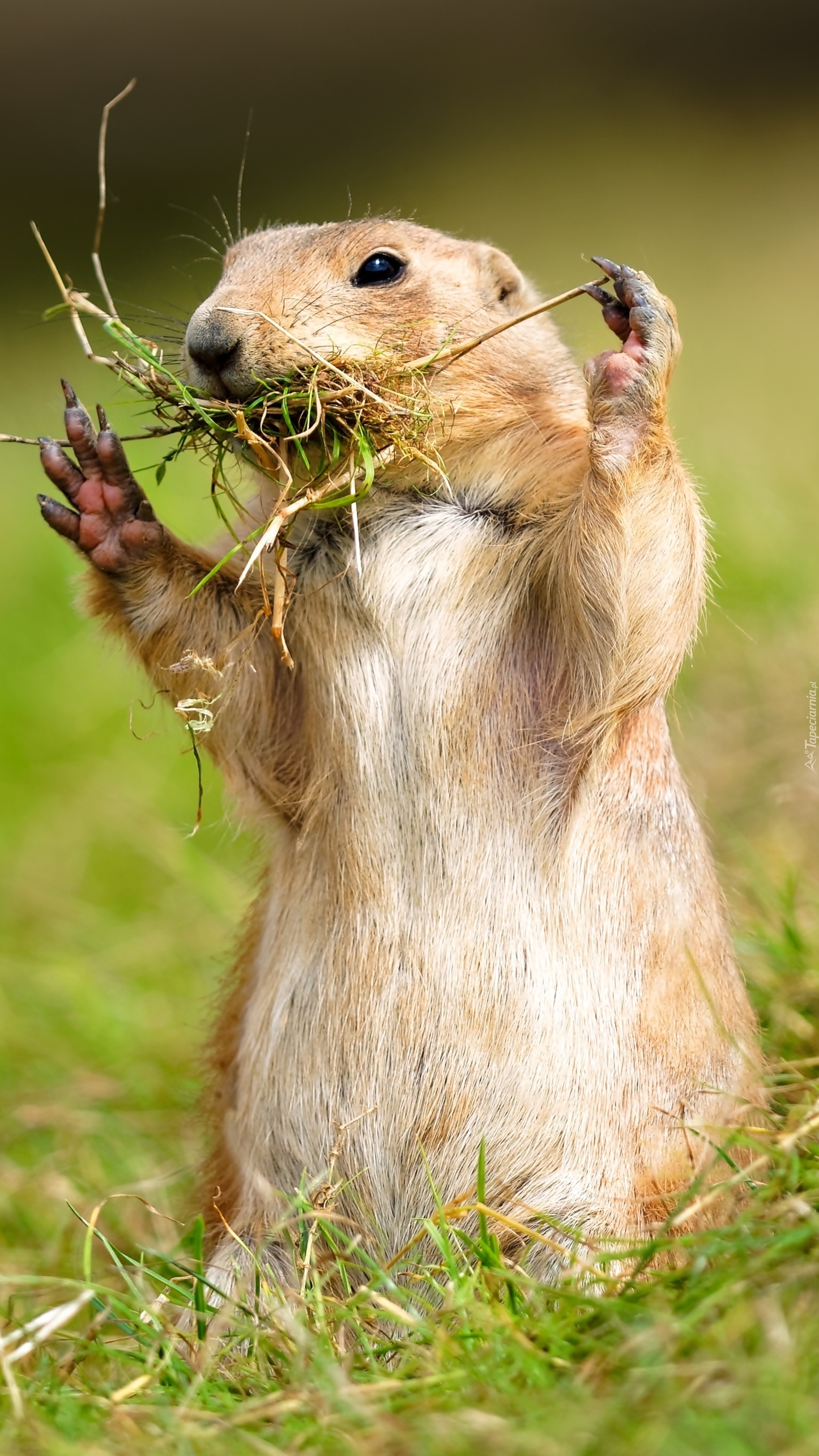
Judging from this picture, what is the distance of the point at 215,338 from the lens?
3.66 meters

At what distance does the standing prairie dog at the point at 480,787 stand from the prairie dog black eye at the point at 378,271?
0.01m

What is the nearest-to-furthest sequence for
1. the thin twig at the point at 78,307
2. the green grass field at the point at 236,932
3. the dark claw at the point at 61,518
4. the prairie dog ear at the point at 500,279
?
the green grass field at the point at 236,932
the thin twig at the point at 78,307
the dark claw at the point at 61,518
the prairie dog ear at the point at 500,279

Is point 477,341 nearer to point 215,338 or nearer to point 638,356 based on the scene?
point 638,356

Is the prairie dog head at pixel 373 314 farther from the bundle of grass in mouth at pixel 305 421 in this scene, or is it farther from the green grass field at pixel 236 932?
the green grass field at pixel 236 932

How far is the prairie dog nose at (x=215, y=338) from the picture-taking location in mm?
3656

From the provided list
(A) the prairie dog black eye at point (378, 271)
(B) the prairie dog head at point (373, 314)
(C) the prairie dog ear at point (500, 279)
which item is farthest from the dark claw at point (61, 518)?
(C) the prairie dog ear at point (500, 279)

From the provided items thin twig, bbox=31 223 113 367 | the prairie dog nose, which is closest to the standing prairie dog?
the prairie dog nose

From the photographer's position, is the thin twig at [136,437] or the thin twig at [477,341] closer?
the thin twig at [477,341]

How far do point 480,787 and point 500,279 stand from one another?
1.84 m

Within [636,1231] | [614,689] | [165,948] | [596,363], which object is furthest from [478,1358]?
[165,948]

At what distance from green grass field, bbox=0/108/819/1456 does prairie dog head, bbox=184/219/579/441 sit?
87 cm

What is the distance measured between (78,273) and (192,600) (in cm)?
1323

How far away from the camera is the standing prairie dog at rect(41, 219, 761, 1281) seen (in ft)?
12.1

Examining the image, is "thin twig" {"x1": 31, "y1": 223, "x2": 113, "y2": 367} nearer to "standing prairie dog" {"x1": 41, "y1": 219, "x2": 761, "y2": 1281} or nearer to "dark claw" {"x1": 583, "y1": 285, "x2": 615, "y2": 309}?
"standing prairie dog" {"x1": 41, "y1": 219, "x2": 761, "y2": 1281}
